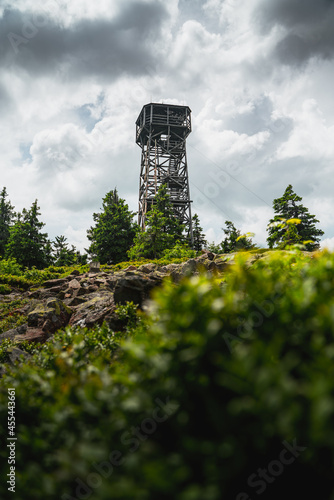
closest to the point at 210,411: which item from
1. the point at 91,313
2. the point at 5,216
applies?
the point at 91,313

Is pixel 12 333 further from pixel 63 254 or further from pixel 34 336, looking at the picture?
pixel 63 254

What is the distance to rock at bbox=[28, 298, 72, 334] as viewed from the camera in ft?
29.1

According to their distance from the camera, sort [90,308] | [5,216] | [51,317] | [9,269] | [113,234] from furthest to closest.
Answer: [5,216]
[113,234]
[9,269]
[90,308]
[51,317]

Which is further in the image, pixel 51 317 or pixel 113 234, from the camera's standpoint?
pixel 113 234

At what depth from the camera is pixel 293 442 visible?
167 cm

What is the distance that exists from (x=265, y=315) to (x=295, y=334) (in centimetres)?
20

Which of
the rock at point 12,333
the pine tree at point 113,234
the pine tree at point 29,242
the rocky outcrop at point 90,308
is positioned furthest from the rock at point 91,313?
the pine tree at point 29,242

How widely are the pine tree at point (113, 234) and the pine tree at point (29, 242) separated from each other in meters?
5.12

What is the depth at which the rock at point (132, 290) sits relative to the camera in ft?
25.3

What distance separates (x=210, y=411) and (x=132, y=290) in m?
6.59

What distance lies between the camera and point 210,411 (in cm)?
134

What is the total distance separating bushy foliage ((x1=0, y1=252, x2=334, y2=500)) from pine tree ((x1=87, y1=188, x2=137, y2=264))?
82.7 feet

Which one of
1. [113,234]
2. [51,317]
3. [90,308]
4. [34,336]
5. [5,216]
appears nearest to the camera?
[34,336]

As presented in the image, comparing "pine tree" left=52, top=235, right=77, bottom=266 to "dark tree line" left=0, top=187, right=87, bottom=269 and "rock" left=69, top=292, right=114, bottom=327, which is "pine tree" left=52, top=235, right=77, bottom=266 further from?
"rock" left=69, top=292, right=114, bottom=327
